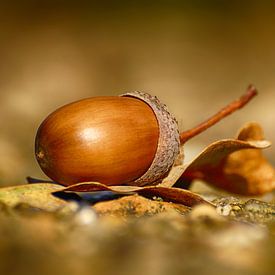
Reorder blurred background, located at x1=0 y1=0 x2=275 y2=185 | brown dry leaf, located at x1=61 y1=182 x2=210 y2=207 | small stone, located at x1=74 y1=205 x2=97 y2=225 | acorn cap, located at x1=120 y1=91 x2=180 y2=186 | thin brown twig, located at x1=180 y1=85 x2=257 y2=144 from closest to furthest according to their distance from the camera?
small stone, located at x1=74 y1=205 x2=97 y2=225 → brown dry leaf, located at x1=61 y1=182 x2=210 y2=207 → acorn cap, located at x1=120 y1=91 x2=180 y2=186 → thin brown twig, located at x1=180 y1=85 x2=257 y2=144 → blurred background, located at x1=0 y1=0 x2=275 y2=185

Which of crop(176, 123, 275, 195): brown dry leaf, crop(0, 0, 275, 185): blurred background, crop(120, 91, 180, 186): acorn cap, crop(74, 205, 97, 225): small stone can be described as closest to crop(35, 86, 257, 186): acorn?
crop(120, 91, 180, 186): acorn cap

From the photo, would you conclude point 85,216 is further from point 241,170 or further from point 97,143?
point 241,170

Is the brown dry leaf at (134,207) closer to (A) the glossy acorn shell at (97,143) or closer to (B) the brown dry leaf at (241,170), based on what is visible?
(A) the glossy acorn shell at (97,143)

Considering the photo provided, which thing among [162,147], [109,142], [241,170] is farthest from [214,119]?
[109,142]

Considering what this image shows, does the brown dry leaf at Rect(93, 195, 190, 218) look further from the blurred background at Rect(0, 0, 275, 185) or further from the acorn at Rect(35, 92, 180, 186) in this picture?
the blurred background at Rect(0, 0, 275, 185)

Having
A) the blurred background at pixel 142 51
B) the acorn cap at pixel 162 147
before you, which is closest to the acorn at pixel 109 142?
the acorn cap at pixel 162 147

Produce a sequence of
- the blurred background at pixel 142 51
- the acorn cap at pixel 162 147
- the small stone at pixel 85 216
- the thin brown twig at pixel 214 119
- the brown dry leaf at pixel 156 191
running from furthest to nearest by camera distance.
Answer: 1. the blurred background at pixel 142 51
2. the thin brown twig at pixel 214 119
3. the acorn cap at pixel 162 147
4. the brown dry leaf at pixel 156 191
5. the small stone at pixel 85 216
